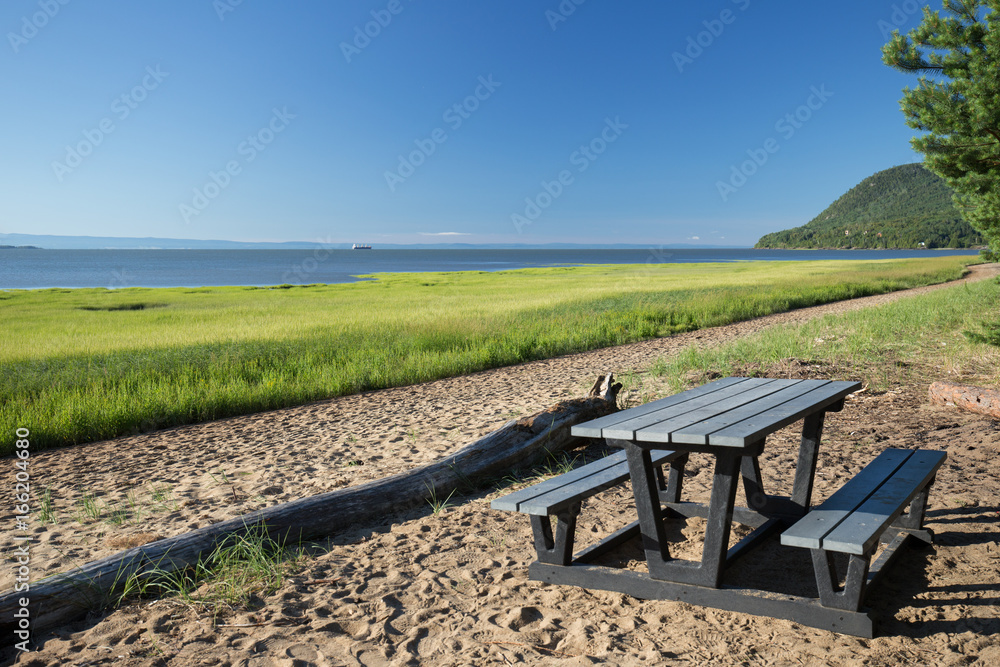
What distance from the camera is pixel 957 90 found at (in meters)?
5.78

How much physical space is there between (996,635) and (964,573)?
0.64 m

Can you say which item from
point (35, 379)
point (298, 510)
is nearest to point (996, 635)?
point (298, 510)

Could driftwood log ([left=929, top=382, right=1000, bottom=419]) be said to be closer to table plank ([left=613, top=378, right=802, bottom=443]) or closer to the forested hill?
table plank ([left=613, top=378, right=802, bottom=443])

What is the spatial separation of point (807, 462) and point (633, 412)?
5.00ft

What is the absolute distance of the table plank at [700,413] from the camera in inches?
107

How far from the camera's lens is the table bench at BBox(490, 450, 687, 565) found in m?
3.14

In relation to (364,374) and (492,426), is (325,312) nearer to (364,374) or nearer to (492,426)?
(364,374)

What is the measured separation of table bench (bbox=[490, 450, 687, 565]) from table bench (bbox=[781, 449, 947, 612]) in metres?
1.05

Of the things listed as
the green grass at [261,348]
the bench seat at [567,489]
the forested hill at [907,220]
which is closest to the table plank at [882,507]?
the bench seat at [567,489]

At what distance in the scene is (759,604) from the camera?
2920 millimetres

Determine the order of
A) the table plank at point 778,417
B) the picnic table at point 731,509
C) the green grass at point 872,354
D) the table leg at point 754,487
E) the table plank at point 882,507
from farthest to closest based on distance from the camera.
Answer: the green grass at point 872,354, the table leg at point 754,487, the picnic table at point 731,509, the table plank at point 778,417, the table plank at point 882,507

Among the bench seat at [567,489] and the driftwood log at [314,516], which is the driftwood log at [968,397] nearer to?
the driftwood log at [314,516]

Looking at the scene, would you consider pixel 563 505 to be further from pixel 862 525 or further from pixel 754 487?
pixel 754 487

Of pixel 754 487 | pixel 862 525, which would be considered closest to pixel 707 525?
pixel 862 525
